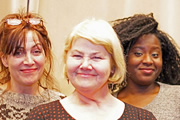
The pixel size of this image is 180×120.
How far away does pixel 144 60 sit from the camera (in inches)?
69.2

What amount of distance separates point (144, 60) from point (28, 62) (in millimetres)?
566

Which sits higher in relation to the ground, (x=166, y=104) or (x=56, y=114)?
(x=56, y=114)

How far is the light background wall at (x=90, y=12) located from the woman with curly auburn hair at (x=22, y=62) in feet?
1.87

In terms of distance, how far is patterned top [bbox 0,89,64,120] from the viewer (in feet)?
5.16

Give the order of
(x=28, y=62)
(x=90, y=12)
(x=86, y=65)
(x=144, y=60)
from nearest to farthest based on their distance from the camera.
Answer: (x=86, y=65)
(x=28, y=62)
(x=144, y=60)
(x=90, y=12)

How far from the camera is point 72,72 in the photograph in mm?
1224

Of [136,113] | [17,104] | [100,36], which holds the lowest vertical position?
[17,104]

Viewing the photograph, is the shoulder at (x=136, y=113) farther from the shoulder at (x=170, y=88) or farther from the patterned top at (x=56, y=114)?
the shoulder at (x=170, y=88)

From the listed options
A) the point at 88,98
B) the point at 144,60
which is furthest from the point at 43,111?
the point at 144,60

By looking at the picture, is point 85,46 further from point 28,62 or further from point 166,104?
point 166,104

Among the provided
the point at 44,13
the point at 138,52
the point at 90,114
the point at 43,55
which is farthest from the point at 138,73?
the point at 44,13

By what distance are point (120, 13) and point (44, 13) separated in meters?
0.48

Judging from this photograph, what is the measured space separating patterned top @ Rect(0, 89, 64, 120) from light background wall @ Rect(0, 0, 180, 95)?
0.59m

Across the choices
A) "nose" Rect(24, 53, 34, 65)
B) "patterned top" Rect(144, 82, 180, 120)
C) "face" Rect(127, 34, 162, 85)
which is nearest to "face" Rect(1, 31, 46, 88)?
"nose" Rect(24, 53, 34, 65)
